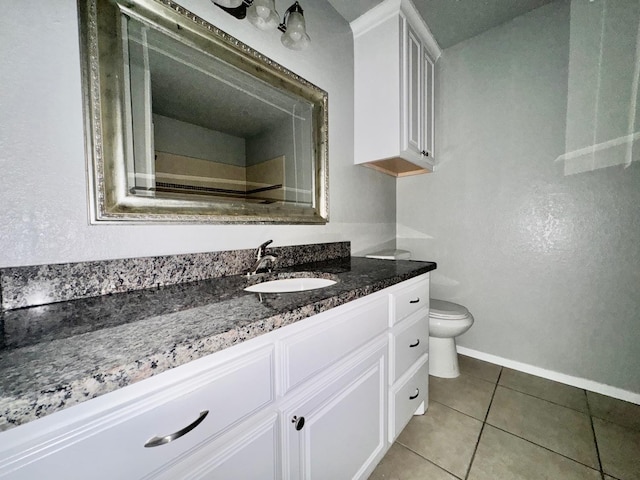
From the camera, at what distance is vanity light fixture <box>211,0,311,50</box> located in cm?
94

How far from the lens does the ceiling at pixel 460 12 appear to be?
1.50 meters

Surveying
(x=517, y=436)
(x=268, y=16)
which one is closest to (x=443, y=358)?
(x=517, y=436)

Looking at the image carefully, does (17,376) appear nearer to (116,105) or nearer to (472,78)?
(116,105)

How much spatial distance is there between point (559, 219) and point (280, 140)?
69.9 inches

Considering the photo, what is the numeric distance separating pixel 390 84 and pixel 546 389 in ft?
6.84

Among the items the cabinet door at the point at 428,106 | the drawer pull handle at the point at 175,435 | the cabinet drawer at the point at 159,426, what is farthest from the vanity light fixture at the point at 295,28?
the drawer pull handle at the point at 175,435

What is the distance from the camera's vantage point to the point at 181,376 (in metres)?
0.42

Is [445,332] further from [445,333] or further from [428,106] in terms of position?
[428,106]

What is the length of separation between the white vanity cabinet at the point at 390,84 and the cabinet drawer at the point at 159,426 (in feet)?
4.65

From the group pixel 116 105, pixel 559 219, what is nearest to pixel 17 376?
pixel 116 105

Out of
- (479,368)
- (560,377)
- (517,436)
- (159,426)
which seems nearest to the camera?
(159,426)

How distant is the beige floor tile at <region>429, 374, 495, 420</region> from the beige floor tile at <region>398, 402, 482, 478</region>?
2.5 inches

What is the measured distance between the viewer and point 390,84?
150 cm

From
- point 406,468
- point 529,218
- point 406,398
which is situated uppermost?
point 529,218
